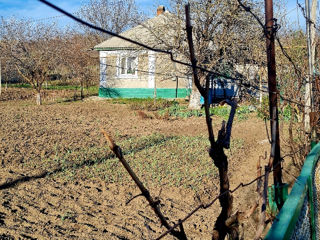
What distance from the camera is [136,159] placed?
814cm

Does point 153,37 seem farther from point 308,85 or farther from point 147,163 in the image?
point 308,85

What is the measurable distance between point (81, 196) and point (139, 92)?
16.1 m

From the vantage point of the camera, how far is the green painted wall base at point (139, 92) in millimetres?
21750

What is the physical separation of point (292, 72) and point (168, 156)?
3.10 metres

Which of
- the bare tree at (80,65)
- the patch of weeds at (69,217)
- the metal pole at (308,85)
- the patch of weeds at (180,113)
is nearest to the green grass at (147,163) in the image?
the patch of weeds at (69,217)

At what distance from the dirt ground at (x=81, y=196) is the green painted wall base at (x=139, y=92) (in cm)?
1051

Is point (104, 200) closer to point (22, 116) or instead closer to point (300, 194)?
point (300, 194)

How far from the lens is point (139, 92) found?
71.9 feet

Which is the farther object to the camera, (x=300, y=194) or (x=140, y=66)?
(x=140, y=66)

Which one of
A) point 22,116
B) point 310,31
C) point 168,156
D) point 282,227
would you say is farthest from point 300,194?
point 22,116

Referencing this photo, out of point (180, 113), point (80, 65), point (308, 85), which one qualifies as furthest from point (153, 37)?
point (308, 85)

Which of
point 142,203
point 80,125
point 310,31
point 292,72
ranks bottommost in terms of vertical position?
point 142,203

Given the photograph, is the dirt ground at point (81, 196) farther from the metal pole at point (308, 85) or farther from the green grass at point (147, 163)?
the metal pole at point (308, 85)

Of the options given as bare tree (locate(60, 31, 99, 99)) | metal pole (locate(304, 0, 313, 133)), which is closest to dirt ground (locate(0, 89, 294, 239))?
metal pole (locate(304, 0, 313, 133))
